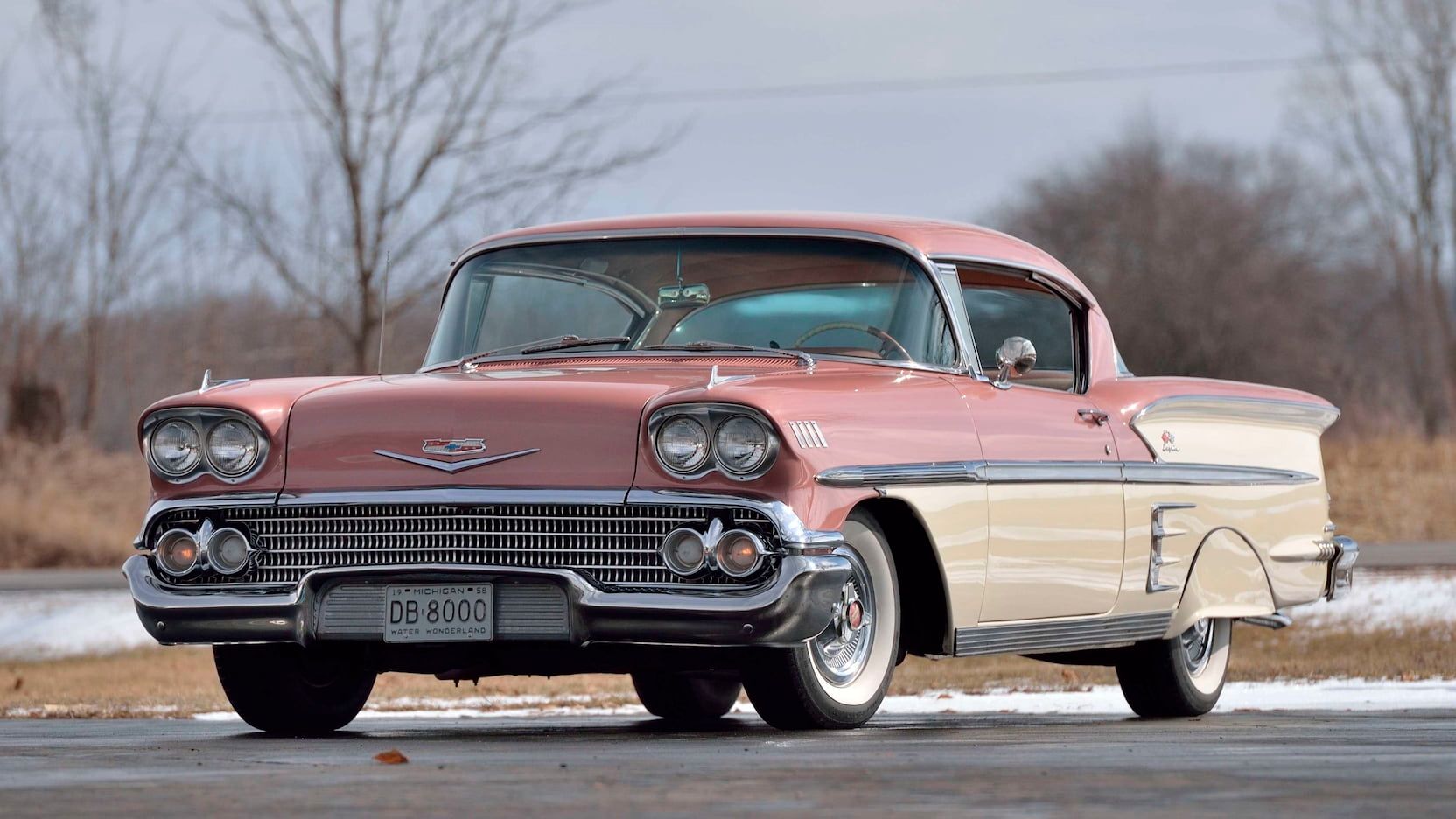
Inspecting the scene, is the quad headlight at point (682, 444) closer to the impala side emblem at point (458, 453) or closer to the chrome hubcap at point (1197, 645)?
the impala side emblem at point (458, 453)

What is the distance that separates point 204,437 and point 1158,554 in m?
3.45

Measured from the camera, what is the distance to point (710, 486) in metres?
6.16

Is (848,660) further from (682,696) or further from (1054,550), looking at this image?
(682,696)

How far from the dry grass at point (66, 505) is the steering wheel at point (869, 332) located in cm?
1785

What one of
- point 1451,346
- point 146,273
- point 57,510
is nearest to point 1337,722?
point 57,510

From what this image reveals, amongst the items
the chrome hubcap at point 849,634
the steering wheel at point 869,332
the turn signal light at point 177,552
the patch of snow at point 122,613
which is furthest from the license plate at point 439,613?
the patch of snow at point 122,613

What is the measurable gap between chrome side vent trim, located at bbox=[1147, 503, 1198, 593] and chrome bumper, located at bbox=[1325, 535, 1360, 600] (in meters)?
1.28

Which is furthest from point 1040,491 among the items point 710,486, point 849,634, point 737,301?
point 710,486

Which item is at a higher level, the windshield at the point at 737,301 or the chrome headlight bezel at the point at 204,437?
the windshield at the point at 737,301

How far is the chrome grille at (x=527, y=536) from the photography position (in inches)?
243

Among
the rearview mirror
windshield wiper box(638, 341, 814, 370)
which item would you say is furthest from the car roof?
windshield wiper box(638, 341, 814, 370)

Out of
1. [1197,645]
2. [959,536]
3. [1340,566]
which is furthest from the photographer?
[1340,566]

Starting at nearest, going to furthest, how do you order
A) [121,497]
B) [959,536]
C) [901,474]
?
[901,474], [959,536], [121,497]

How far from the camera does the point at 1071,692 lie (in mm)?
10336
